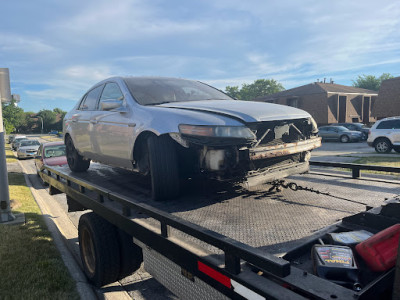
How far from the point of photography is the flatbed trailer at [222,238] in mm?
1500

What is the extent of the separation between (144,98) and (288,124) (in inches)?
65.2

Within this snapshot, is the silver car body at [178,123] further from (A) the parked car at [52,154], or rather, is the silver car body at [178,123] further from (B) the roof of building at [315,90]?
(B) the roof of building at [315,90]

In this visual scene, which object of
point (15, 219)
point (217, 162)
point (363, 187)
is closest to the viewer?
point (217, 162)

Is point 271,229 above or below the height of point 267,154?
below

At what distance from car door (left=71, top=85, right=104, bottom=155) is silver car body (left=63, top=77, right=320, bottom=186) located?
88mm

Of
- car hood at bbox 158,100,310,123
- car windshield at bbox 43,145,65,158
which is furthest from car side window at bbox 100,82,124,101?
car windshield at bbox 43,145,65,158

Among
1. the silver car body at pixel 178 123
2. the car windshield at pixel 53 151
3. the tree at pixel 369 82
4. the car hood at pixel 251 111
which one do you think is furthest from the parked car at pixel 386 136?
the tree at pixel 369 82

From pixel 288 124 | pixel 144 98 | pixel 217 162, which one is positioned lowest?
pixel 217 162

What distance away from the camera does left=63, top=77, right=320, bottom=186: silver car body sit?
275cm

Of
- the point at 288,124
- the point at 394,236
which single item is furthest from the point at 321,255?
the point at 288,124

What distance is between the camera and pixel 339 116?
1464 inches

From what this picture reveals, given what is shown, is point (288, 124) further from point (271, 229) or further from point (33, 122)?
point (33, 122)

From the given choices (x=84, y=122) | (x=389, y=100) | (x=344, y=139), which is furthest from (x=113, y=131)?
(x=389, y=100)

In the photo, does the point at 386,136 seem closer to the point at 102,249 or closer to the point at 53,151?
the point at 53,151
